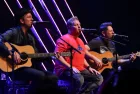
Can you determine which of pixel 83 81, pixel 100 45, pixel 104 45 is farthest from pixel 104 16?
pixel 83 81

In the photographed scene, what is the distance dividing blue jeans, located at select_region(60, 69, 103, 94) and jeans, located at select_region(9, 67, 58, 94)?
12.4 inches

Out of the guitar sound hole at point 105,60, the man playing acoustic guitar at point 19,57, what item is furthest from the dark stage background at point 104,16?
the man playing acoustic guitar at point 19,57

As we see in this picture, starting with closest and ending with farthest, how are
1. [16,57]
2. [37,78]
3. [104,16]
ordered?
[16,57] → [37,78] → [104,16]

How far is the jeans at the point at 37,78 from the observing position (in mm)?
6457

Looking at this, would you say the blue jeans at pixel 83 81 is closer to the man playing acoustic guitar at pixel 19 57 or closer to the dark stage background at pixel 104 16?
the man playing acoustic guitar at pixel 19 57

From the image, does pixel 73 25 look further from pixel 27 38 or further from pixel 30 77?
pixel 30 77

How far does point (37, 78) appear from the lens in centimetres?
651

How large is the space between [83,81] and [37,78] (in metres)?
0.96

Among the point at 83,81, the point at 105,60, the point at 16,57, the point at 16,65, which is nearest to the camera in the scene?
the point at 16,57

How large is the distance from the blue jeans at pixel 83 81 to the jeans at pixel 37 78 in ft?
1.04

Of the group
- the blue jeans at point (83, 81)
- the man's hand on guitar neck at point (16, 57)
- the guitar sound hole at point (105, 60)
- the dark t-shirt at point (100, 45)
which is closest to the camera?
the man's hand on guitar neck at point (16, 57)

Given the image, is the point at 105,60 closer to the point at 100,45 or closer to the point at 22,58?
the point at 100,45

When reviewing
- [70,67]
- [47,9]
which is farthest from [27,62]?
[47,9]

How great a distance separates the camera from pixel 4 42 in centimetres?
646
